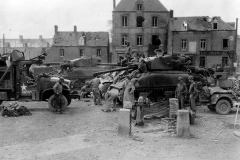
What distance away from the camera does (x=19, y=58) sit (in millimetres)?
13367

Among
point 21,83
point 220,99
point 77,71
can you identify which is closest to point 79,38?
point 77,71

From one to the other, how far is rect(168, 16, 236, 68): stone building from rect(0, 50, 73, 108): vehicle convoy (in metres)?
28.7

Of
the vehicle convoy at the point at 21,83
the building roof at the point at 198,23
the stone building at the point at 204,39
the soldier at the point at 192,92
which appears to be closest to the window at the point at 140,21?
the stone building at the point at 204,39

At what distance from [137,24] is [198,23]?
8.83m

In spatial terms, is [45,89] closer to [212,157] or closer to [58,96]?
[58,96]

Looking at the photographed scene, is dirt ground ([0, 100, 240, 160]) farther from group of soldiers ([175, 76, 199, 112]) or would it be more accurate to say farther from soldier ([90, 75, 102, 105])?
soldier ([90, 75, 102, 105])

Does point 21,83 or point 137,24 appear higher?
point 137,24

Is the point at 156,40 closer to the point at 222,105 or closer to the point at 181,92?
the point at 222,105

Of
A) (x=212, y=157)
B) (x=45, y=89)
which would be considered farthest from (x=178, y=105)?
(x=45, y=89)

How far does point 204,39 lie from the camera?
40312mm

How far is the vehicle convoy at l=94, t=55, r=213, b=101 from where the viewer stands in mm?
13430

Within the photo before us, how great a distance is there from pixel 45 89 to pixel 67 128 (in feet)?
12.9

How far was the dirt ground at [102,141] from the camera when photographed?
744 centimetres

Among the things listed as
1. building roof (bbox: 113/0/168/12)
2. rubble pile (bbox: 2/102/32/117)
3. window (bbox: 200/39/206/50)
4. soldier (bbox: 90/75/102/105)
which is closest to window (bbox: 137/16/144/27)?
building roof (bbox: 113/0/168/12)
